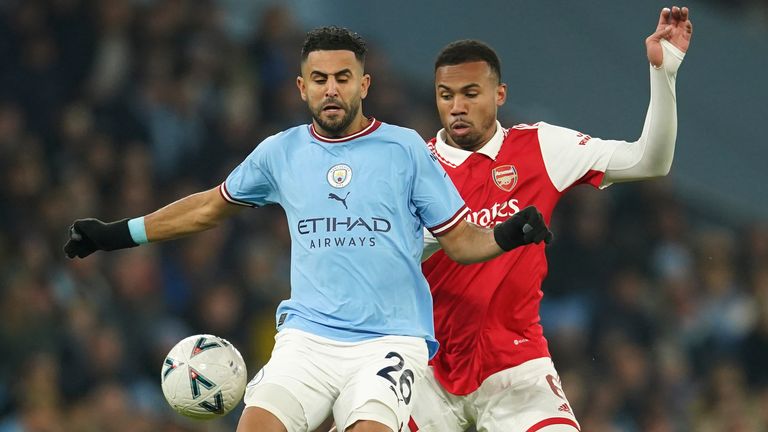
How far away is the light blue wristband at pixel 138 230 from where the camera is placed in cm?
613

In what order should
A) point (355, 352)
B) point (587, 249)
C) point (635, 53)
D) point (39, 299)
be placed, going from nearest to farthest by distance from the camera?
point (355, 352) < point (39, 299) < point (587, 249) < point (635, 53)

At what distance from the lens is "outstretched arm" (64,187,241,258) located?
19.9 ft

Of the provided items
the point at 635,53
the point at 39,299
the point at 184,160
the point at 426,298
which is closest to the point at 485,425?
the point at 426,298

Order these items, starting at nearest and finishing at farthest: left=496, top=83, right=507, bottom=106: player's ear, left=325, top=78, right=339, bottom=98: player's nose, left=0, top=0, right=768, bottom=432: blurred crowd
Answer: left=325, top=78, right=339, bottom=98: player's nose
left=496, top=83, right=507, bottom=106: player's ear
left=0, top=0, right=768, bottom=432: blurred crowd

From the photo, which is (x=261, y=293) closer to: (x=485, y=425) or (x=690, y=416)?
(x=690, y=416)

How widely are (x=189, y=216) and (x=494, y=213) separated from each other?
1.34 m

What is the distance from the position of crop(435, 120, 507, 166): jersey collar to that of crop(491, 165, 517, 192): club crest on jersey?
8 centimetres

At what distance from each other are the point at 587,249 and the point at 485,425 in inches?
241

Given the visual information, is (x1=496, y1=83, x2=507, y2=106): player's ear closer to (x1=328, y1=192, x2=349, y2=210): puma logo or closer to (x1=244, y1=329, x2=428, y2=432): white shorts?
(x1=328, y1=192, x2=349, y2=210): puma logo

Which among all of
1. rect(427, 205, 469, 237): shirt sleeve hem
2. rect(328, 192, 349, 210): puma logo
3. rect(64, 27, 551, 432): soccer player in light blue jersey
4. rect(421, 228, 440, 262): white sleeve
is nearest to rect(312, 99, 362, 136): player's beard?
rect(64, 27, 551, 432): soccer player in light blue jersey

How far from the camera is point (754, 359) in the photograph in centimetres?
1270

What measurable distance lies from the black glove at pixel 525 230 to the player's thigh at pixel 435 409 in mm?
1053

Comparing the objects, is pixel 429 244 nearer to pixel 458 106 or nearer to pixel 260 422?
pixel 458 106

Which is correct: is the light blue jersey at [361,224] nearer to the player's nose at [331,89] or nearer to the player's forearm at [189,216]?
the player's nose at [331,89]
